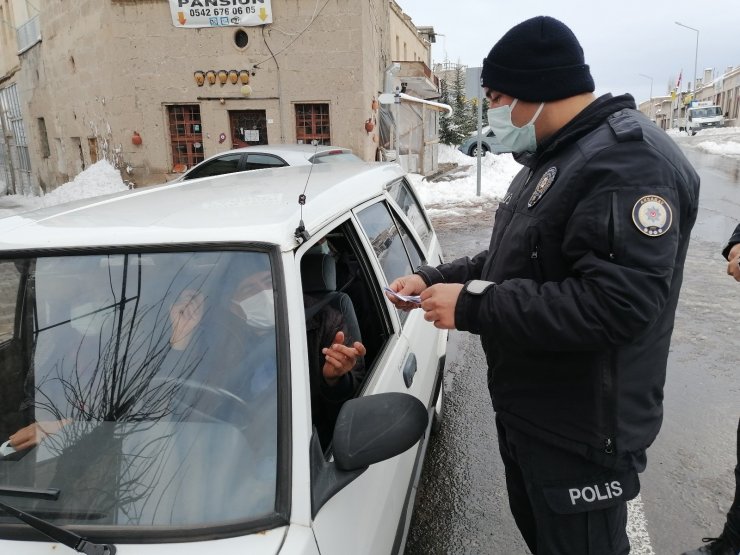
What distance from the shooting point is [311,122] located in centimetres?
1458

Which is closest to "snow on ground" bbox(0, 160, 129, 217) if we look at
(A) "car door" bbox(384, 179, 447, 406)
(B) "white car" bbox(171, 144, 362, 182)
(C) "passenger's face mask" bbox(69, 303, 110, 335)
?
(B) "white car" bbox(171, 144, 362, 182)

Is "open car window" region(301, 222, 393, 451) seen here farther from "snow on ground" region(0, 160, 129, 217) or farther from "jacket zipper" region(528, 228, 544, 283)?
"snow on ground" region(0, 160, 129, 217)

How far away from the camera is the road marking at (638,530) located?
260cm

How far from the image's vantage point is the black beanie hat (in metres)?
1.56

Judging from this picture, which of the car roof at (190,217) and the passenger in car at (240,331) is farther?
the car roof at (190,217)

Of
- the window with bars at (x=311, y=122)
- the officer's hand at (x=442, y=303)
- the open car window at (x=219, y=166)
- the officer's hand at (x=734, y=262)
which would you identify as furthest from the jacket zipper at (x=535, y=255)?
the window with bars at (x=311, y=122)

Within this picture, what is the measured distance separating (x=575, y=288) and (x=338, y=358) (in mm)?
915

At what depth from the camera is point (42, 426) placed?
1.46 metres

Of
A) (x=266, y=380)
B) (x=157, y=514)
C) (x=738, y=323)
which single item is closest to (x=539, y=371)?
(x=266, y=380)

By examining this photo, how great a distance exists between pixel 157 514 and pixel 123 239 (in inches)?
30.9

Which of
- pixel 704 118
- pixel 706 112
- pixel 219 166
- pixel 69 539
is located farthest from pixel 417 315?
pixel 706 112

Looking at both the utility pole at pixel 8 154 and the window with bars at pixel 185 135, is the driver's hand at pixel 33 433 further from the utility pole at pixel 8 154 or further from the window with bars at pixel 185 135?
the utility pole at pixel 8 154

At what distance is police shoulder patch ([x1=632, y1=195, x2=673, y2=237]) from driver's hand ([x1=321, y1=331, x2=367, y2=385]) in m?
1.05

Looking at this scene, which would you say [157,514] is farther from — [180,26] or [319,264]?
[180,26]
